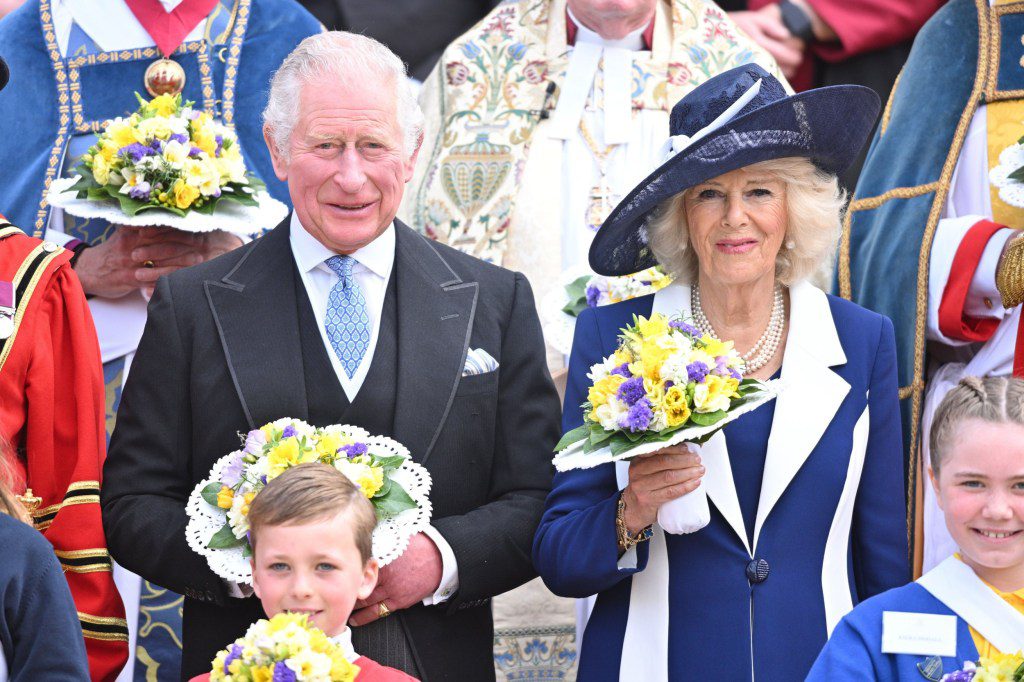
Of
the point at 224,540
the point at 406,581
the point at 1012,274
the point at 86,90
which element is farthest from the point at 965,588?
the point at 86,90

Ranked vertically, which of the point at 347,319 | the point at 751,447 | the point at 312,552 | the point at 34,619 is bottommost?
the point at 34,619

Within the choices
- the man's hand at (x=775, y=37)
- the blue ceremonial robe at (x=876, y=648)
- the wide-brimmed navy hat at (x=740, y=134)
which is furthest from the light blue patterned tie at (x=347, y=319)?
the man's hand at (x=775, y=37)

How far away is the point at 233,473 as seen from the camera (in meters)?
3.66

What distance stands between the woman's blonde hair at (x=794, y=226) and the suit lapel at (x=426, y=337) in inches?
19.4

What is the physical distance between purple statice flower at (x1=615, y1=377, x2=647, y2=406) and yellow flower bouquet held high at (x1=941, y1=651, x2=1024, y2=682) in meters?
0.82

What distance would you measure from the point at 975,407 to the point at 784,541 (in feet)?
1.71

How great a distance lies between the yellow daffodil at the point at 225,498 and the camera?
11.9 feet

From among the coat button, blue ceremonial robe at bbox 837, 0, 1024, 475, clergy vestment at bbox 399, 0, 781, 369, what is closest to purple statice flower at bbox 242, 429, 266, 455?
the coat button

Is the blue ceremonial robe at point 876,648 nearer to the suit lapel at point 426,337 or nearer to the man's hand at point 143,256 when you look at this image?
the suit lapel at point 426,337

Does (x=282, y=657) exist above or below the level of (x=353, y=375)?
below

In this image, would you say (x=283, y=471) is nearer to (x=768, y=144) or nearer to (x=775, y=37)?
(x=768, y=144)

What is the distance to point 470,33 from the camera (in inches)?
231

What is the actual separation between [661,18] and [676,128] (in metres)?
1.90

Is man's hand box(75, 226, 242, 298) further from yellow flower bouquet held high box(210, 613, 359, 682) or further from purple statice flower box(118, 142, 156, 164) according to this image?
yellow flower bouquet held high box(210, 613, 359, 682)
